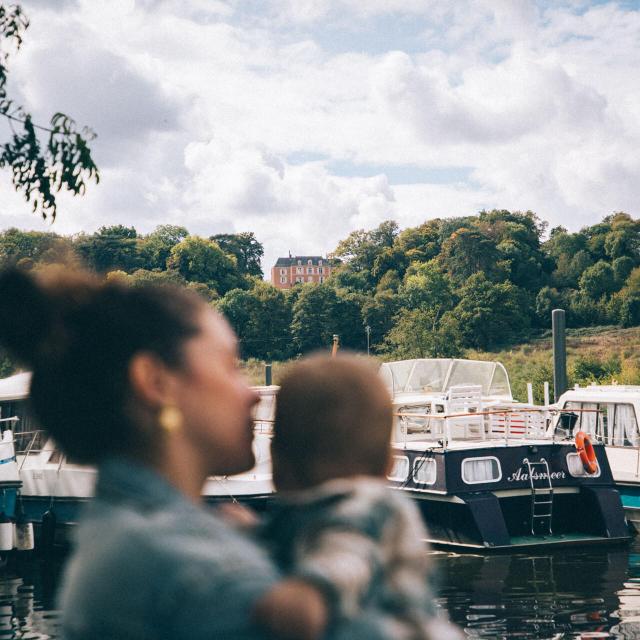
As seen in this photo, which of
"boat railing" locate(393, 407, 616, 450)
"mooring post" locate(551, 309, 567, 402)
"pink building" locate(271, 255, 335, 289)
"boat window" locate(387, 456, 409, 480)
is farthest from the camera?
"pink building" locate(271, 255, 335, 289)

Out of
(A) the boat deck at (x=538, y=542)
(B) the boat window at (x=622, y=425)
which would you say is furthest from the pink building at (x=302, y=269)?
(A) the boat deck at (x=538, y=542)

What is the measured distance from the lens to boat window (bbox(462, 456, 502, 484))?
1550cm

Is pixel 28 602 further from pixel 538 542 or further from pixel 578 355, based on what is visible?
pixel 578 355

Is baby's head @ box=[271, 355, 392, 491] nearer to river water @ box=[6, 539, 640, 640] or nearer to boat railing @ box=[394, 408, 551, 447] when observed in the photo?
river water @ box=[6, 539, 640, 640]

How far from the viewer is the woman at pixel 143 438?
1.18 metres

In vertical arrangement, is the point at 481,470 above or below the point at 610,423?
below

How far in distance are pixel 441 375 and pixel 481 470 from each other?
6.98 meters

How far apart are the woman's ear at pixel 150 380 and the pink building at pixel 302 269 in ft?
511

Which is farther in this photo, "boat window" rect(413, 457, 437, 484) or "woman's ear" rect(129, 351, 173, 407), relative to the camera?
"boat window" rect(413, 457, 437, 484)

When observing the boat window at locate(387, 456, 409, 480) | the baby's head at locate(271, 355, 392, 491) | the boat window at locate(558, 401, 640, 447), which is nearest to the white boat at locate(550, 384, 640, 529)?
the boat window at locate(558, 401, 640, 447)

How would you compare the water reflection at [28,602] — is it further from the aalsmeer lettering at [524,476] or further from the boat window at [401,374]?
the boat window at [401,374]

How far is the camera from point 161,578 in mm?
1176

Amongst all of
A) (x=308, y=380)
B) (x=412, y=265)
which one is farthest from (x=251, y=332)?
(x=308, y=380)

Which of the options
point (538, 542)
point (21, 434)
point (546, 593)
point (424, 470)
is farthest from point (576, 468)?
point (21, 434)
